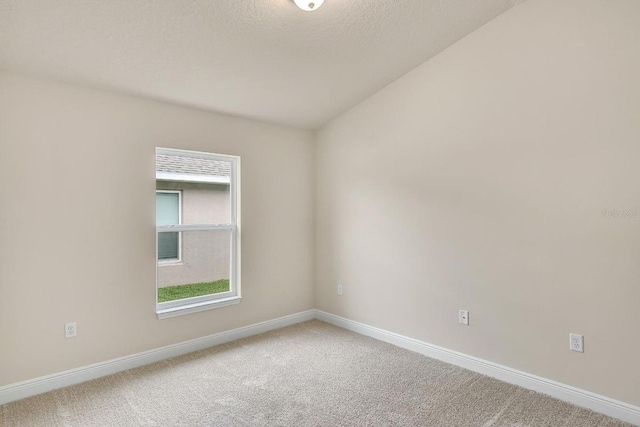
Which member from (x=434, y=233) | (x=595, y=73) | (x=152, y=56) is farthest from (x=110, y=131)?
(x=595, y=73)

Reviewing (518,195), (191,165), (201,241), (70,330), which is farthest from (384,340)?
(70,330)

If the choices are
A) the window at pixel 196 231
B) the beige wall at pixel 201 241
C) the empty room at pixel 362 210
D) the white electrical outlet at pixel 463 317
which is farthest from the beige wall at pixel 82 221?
the white electrical outlet at pixel 463 317

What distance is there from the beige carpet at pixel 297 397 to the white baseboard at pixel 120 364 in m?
0.06

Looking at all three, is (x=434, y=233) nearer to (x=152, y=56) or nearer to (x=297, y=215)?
(x=297, y=215)

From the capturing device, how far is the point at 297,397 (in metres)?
2.45

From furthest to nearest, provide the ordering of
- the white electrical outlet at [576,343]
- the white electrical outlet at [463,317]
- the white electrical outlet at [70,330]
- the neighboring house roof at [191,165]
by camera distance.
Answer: the neighboring house roof at [191,165]
the white electrical outlet at [463,317]
the white electrical outlet at [70,330]
the white electrical outlet at [576,343]

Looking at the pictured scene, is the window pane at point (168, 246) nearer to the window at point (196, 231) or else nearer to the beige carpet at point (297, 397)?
the window at point (196, 231)

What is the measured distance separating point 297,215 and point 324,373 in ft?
6.08

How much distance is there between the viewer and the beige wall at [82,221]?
2412 millimetres

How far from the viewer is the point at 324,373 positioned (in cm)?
281

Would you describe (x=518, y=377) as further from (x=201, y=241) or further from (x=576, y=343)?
(x=201, y=241)

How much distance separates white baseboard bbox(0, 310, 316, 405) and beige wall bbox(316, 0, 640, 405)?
4.10 feet

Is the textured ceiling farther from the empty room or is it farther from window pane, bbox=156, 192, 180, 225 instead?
window pane, bbox=156, 192, 180, 225

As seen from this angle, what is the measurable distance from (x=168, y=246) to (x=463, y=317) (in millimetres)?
2683
